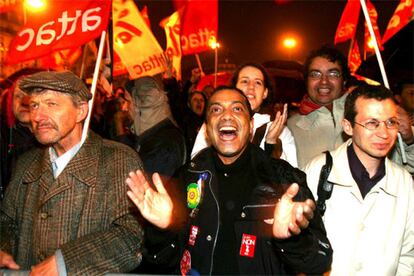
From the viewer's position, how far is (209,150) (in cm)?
322

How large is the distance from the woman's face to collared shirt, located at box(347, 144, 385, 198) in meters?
1.29

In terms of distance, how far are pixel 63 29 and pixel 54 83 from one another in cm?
128

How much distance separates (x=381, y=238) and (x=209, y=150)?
1.30 metres

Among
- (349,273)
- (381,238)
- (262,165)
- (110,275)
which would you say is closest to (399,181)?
(381,238)

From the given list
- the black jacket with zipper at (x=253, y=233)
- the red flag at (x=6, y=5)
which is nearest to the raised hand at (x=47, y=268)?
the black jacket with zipper at (x=253, y=233)

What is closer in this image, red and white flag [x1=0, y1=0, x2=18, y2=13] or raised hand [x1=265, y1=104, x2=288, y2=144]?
raised hand [x1=265, y1=104, x2=288, y2=144]

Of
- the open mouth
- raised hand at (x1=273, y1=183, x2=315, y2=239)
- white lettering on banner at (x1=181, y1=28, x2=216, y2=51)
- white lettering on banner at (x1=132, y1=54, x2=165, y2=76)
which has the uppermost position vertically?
white lettering on banner at (x1=181, y1=28, x2=216, y2=51)

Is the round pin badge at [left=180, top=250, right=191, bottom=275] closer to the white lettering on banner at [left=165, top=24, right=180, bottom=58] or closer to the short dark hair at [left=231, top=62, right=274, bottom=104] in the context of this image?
the short dark hair at [left=231, top=62, right=274, bottom=104]

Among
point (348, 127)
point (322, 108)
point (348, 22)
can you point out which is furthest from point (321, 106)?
point (348, 22)

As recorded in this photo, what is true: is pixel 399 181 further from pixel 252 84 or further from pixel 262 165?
pixel 252 84

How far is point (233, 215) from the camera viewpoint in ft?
9.42

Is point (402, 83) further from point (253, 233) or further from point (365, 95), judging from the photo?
point (253, 233)

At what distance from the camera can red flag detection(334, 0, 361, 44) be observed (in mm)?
7871

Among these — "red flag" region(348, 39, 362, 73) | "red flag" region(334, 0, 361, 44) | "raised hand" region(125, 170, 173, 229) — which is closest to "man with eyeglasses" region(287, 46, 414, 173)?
"raised hand" region(125, 170, 173, 229)
